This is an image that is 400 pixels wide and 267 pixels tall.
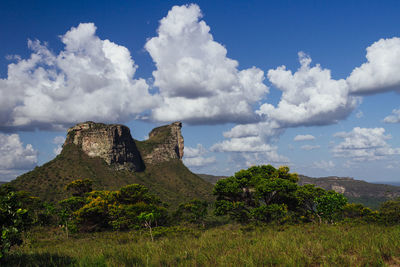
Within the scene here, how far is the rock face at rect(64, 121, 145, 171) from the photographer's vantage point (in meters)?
150

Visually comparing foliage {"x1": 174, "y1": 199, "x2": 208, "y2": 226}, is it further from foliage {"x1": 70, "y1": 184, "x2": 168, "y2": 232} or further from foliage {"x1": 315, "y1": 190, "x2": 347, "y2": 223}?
foliage {"x1": 315, "y1": 190, "x2": 347, "y2": 223}

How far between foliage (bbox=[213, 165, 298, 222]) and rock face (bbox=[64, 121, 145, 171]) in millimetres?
126642

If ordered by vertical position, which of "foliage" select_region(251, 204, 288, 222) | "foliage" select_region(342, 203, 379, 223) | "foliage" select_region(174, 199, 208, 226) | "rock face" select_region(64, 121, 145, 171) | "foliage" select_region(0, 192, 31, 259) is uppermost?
"rock face" select_region(64, 121, 145, 171)

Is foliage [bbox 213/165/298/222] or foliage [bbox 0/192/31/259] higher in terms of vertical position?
foliage [bbox 0/192/31/259]

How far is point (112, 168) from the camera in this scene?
148 m

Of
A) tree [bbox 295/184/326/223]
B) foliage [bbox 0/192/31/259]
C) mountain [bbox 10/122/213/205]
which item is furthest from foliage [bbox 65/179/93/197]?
foliage [bbox 0/192/31/259]

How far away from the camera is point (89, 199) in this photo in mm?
52500

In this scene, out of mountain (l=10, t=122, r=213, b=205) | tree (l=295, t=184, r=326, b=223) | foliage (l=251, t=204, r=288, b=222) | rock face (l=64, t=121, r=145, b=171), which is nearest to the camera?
foliage (l=251, t=204, r=288, b=222)

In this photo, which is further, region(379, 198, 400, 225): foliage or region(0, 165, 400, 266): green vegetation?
region(379, 198, 400, 225): foliage

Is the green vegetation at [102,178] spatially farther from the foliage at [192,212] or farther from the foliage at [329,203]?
the foliage at [329,203]

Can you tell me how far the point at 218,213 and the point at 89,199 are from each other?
3030 cm

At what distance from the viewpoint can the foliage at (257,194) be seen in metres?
33.8

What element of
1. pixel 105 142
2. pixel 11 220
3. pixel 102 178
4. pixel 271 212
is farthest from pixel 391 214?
pixel 105 142

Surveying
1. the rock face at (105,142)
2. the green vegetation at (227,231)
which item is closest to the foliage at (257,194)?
the green vegetation at (227,231)
